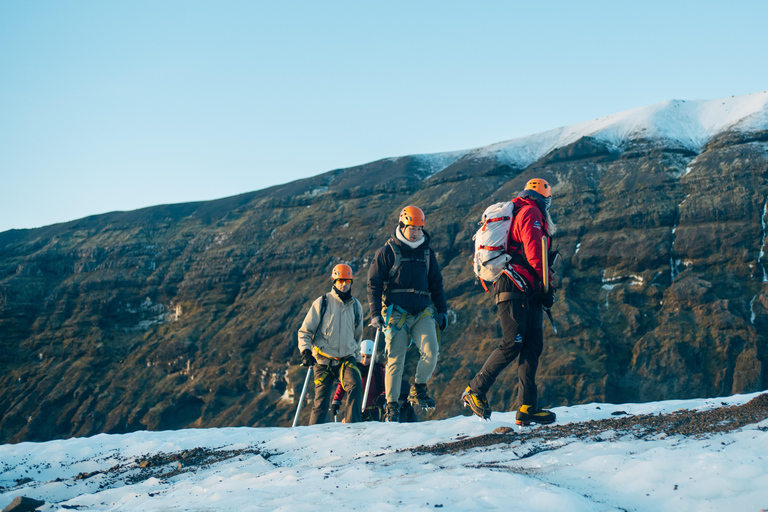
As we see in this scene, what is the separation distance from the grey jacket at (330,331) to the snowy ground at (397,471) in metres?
2.03

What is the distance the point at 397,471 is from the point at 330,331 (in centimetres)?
496

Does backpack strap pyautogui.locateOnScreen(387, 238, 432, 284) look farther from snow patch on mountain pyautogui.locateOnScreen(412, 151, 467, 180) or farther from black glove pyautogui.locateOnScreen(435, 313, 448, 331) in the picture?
snow patch on mountain pyautogui.locateOnScreen(412, 151, 467, 180)

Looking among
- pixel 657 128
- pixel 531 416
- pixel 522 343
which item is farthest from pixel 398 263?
pixel 657 128

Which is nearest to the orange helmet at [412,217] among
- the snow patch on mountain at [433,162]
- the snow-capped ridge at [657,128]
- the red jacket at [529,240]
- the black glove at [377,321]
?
the black glove at [377,321]

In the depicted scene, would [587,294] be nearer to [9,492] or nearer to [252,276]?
[252,276]

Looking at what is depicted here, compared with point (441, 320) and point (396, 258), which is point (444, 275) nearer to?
point (441, 320)

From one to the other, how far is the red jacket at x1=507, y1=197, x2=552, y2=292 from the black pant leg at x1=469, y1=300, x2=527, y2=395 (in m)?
0.30

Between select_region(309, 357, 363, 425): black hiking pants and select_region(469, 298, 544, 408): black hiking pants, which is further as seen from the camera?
select_region(309, 357, 363, 425): black hiking pants

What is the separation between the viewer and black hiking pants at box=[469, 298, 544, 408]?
624cm

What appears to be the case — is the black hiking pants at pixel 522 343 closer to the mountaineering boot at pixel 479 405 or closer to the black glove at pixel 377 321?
the mountaineering boot at pixel 479 405

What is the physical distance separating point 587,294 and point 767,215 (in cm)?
813

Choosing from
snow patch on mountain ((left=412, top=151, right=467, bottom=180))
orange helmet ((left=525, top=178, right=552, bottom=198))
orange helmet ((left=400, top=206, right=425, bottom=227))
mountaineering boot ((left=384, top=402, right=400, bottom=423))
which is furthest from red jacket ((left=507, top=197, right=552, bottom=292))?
snow patch on mountain ((left=412, top=151, right=467, bottom=180))

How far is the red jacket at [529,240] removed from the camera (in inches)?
244

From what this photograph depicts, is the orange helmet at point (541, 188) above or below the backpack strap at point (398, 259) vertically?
above
